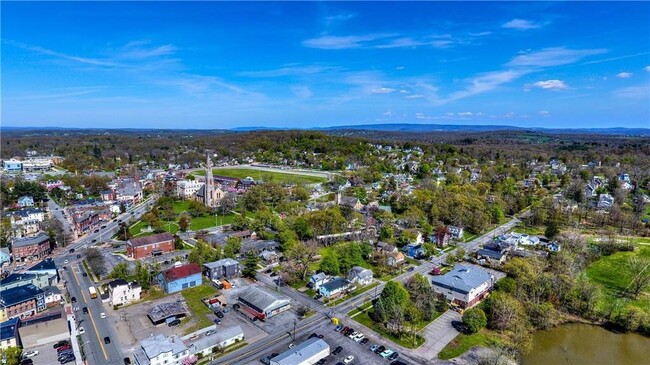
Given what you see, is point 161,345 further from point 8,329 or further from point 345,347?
point 345,347

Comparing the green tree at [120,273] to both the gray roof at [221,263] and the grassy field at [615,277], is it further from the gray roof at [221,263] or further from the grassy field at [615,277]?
the grassy field at [615,277]

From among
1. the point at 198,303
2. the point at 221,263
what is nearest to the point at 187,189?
the point at 221,263

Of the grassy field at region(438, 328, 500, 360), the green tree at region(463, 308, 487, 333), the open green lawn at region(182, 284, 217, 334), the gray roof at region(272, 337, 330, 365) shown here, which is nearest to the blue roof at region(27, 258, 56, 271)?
the open green lawn at region(182, 284, 217, 334)

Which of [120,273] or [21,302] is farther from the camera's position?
[120,273]

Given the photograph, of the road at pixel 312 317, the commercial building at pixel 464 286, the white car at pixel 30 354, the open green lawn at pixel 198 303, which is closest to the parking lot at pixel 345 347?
the road at pixel 312 317

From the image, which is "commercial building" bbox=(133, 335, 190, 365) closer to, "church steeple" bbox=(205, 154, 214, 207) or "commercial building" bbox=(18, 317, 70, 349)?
"commercial building" bbox=(18, 317, 70, 349)
